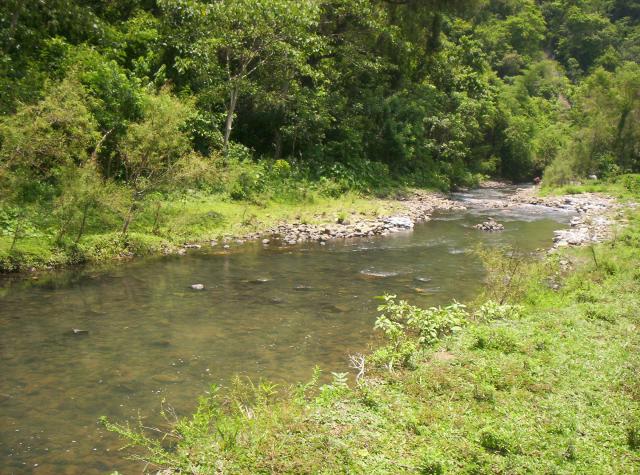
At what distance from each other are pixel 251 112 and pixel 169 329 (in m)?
20.8

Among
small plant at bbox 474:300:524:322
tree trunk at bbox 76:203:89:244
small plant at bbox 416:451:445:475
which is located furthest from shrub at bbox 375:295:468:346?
tree trunk at bbox 76:203:89:244

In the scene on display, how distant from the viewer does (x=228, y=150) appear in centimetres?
2617

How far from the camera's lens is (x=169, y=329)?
1130 centimetres

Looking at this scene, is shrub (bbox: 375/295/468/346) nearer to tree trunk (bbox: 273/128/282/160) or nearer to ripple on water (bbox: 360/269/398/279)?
ripple on water (bbox: 360/269/398/279)

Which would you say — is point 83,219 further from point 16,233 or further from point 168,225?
point 168,225

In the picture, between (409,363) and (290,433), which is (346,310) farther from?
(290,433)

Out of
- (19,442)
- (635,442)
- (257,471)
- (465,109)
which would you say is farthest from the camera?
(465,109)

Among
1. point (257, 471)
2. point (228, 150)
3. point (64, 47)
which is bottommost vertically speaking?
point (257, 471)

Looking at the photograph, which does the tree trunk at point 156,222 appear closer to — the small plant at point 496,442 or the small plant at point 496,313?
the small plant at point 496,313

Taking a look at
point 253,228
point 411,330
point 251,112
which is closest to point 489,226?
point 253,228

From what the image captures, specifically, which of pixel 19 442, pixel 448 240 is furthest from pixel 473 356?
pixel 448 240

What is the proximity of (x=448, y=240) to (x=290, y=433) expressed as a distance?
56.7 ft

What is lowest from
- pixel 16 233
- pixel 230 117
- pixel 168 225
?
pixel 168 225

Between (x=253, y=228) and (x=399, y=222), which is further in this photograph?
(x=399, y=222)
